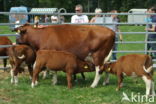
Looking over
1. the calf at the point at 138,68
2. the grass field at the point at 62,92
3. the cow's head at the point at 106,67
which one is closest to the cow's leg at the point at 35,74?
the grass field at the point at 62,92

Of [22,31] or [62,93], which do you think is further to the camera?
[22,31]

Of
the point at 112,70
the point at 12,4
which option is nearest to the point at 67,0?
the point at 12,4

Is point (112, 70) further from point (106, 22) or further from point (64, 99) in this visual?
point (106, 22)

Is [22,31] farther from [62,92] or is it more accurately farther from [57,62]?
[62,92]

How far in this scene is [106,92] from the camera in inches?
324

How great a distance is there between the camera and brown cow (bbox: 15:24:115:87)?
888cm

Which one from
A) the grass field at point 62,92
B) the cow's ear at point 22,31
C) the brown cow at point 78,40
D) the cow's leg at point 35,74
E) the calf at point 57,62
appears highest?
the cow's ear at point 22,31

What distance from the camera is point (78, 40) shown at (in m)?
8.96

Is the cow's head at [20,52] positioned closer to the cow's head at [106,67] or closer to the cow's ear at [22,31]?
Answer: the cow's ear at [22,31]

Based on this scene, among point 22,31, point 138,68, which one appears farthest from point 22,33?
point 138,68

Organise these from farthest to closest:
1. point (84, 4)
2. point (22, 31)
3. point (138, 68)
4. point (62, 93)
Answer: point (84, 4), point (22, 31), point (62, 93), point (138, 68)

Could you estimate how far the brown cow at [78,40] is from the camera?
888 cm

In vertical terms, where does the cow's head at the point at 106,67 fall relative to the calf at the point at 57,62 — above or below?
below

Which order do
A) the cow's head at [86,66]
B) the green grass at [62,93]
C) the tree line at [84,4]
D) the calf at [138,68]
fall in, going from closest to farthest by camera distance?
1. the green grass at [62,93]
2. the calf at [138,68]
3. the cow's head at [86,66]
4. the tree line at [84,4]
